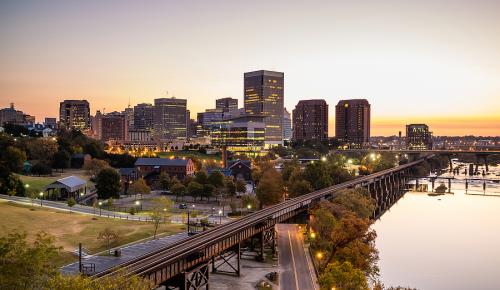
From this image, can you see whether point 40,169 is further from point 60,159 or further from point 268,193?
point 268,193

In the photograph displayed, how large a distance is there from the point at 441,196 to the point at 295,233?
101478 millimetres

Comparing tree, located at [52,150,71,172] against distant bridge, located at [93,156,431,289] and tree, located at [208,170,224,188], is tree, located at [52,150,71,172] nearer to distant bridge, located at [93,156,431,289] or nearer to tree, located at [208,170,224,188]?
tree, located at [208,170,224,188]

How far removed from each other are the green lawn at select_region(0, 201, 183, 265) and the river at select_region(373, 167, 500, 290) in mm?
40830

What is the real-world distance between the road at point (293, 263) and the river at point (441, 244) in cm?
1382

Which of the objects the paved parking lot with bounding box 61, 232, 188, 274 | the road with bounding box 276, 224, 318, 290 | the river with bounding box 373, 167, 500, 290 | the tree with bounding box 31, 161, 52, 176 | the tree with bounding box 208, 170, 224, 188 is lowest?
the river with bounding box 373, 167, 500, 290

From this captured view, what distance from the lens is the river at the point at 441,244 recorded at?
215 feet

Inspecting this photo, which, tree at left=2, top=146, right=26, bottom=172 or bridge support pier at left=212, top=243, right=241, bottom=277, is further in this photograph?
tree at left=2, top=146, right=26, bottom=172

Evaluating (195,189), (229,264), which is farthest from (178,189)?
(229,264)

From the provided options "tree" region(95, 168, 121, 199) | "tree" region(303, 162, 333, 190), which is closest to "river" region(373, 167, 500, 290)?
"tree" region(303, 162, 333, 190)

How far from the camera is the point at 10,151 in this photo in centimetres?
12044

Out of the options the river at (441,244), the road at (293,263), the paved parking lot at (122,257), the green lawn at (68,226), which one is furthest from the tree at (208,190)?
the paved parking lot at (122,257)

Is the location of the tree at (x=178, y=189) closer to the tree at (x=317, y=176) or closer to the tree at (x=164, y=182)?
the tree at (x=164, y=182)

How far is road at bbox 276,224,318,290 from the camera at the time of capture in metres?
52.6

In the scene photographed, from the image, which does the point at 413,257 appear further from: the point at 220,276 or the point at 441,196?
the point at 441,196
